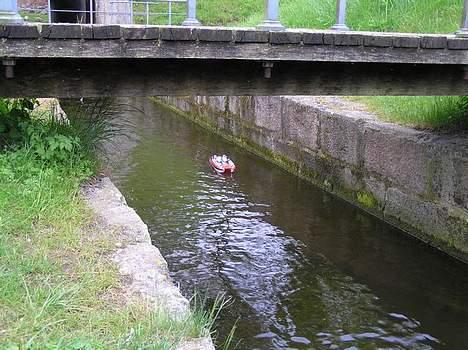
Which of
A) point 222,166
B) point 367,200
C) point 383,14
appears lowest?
point 367,200

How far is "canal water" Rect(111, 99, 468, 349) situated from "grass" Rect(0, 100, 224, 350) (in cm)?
192

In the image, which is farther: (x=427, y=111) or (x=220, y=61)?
(x=427, y=111)

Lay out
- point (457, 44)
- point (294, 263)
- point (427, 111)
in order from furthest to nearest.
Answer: point (427, 111) < point (294, 263) < point (457, 44)

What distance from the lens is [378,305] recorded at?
6.50 metres

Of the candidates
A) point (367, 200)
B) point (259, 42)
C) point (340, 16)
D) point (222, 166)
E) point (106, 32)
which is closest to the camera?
point (106, 32)

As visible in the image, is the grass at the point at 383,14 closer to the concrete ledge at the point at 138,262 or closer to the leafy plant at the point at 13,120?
the leafy plant at the point at 13,120

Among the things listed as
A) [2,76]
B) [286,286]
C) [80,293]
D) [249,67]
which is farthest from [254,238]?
[80,293]

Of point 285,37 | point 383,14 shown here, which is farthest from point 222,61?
point 383,14

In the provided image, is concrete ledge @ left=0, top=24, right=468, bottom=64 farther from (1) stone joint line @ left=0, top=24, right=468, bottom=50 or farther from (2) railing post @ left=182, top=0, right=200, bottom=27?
(2) railing post @ left=182, top=0, right=200, bottom=27

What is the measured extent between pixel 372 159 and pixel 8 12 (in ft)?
19.4

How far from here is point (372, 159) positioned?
9266mm

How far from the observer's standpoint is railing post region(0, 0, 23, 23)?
490 centimetres

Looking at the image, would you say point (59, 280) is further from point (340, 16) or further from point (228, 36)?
point (340, 16)

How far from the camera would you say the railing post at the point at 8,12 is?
490 centimetres
